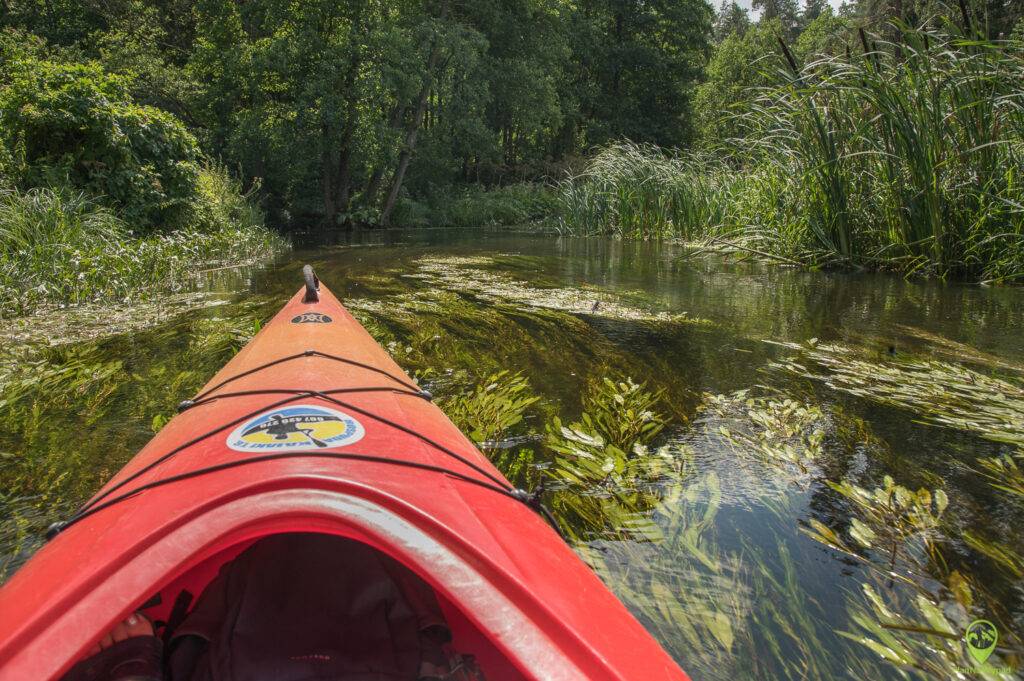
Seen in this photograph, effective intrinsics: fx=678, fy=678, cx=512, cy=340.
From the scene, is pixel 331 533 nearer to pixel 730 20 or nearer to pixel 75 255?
pixel 75 255

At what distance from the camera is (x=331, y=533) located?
4.60 feet

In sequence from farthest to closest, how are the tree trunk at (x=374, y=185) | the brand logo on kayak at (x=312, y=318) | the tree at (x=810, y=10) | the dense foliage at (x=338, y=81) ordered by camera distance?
the tree at (x=810, y=10) < the tree trunk at (x=374, y=185) < the dense foliage at (x=338, y=81) < the brand logo on kayak at (x=312, y=318)

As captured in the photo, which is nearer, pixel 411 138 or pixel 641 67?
pixel 411 138

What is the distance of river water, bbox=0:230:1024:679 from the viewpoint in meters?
1.73

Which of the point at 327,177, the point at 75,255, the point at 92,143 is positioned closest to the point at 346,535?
the point at 75,255

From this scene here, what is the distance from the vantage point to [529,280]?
746 cm

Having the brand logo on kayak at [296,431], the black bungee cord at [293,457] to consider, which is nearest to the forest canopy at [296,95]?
the black bungee cord at [293,457]

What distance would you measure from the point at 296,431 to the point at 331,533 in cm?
30

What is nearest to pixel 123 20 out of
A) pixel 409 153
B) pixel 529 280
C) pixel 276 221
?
pixel 276 221

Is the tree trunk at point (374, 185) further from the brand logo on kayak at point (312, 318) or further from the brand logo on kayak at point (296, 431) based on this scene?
the brand logo on kayak at point (296, 431)

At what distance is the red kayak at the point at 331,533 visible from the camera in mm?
1028

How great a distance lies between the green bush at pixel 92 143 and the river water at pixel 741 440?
3.35 m

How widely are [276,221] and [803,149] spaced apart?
1492 centimetres

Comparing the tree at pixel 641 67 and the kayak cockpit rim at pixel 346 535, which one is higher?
the tree at pixel 641 67
